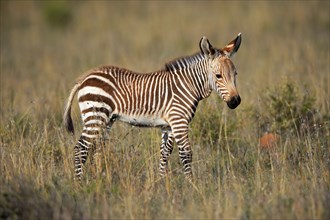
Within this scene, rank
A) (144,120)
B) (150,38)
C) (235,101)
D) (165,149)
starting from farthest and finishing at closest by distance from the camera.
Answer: (150,38) → (165,149) → (144,120) → (235,101)

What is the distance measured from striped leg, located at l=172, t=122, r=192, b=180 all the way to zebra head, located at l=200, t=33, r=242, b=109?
0.71 meters

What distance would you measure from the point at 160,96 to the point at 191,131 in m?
1.83

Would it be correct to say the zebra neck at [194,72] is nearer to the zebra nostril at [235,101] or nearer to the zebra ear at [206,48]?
the zebra ear at [206,48]

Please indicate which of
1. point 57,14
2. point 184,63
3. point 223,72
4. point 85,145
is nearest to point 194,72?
point 184,63

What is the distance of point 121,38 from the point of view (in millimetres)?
21172

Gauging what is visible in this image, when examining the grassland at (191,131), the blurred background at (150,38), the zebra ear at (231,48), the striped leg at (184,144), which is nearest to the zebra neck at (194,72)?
the zebra ear at (231,48)

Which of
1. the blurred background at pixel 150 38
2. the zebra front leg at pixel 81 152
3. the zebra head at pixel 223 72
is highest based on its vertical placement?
the blurred background at pixel 150 38

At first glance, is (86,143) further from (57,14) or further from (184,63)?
(57,14)

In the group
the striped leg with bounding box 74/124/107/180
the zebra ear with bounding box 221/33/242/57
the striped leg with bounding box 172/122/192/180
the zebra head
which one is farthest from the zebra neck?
the striped leg with bounding box 74/124/107/180

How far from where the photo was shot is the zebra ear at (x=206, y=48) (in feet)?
27.1

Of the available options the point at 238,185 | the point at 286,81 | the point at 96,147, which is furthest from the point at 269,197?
the point at 286,81

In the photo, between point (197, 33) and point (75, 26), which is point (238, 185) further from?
point (75, 26)

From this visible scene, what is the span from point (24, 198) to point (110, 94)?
2.36m

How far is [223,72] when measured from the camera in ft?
26.9
